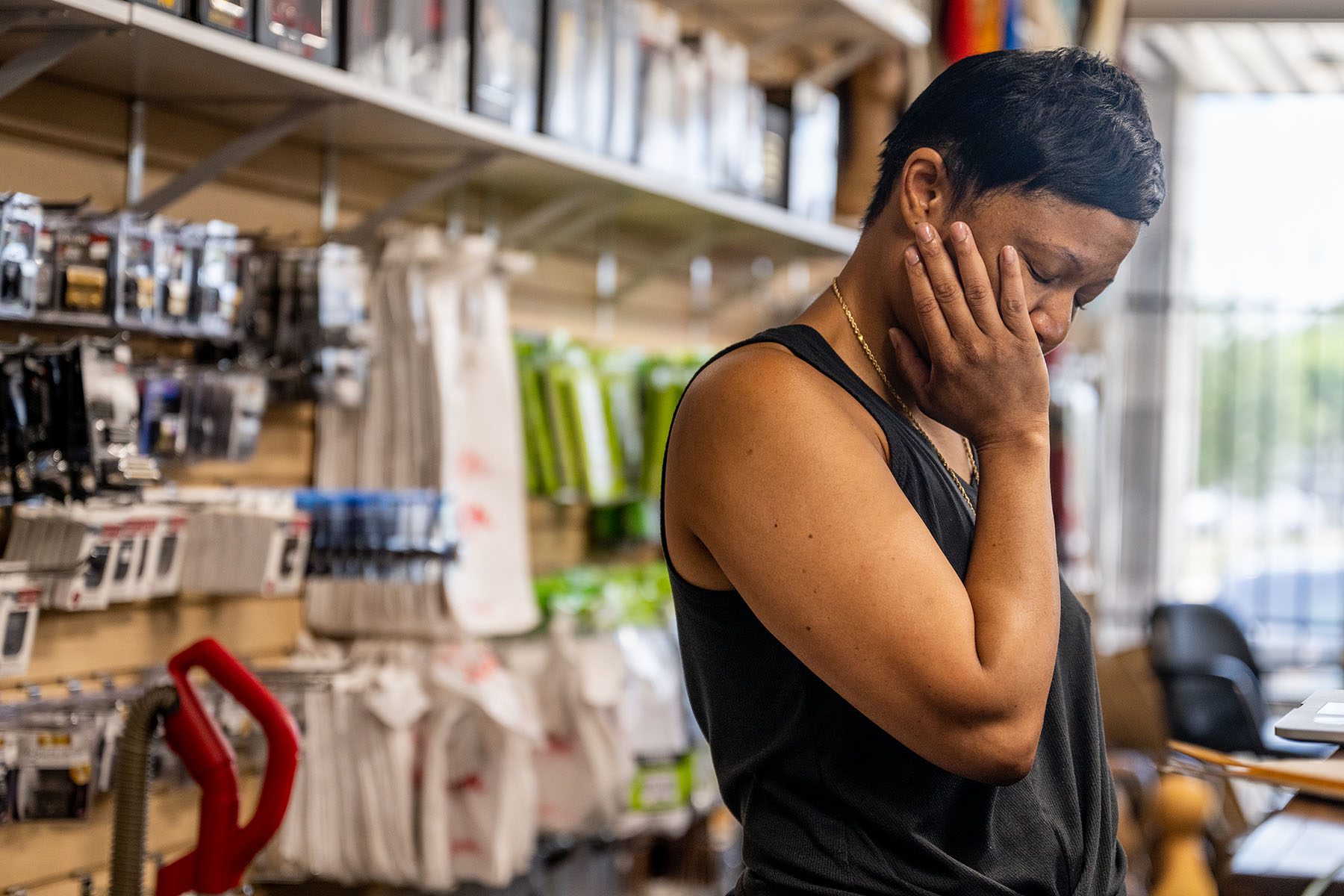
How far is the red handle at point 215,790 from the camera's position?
5.54 ft

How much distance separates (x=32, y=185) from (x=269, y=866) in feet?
3.98

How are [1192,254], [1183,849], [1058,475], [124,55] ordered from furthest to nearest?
[1192,254]
[1058,475]
[1183,849]
[124,55]

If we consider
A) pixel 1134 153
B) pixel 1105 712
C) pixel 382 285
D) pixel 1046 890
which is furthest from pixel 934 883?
pixel 1105 712

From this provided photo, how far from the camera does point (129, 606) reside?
2346 millimetres

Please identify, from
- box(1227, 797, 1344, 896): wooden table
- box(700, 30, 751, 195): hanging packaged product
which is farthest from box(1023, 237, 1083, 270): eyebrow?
box(700, 30, 751, 195): hanging packaged product

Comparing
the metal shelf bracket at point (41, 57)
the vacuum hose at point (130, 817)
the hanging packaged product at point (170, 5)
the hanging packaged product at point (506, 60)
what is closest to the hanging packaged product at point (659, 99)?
the hanging packaged product at point (506, 60)

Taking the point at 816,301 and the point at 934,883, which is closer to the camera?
the point at 934,883

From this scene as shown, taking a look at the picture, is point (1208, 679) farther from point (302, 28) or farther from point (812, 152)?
point (302, 28)

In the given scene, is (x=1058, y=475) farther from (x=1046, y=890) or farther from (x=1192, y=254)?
(x=1046, y=890)

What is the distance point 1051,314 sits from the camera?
1.21m

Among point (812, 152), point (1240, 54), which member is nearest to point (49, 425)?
point (812, 152)

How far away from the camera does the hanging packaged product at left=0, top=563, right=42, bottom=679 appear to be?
1.93 meters

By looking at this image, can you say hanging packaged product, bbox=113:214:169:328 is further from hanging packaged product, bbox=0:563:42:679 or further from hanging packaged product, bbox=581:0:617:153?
hanging packaged product, bbox=581:0:617:153

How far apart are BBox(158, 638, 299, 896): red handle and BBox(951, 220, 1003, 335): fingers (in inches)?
40.3
